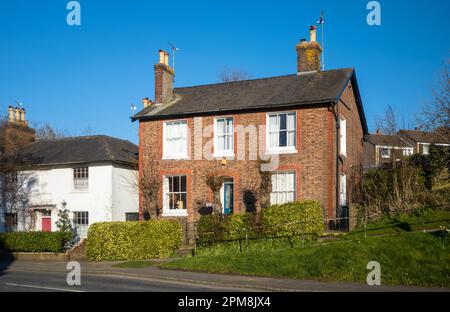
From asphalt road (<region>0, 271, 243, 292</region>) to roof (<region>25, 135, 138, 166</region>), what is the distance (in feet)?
45.5

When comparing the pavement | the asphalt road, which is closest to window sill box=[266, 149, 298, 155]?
the pavement

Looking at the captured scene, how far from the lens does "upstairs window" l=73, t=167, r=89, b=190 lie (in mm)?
31500

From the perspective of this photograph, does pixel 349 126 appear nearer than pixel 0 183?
Yes

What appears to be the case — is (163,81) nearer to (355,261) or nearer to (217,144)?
(217,144)

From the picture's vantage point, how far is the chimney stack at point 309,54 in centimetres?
2752

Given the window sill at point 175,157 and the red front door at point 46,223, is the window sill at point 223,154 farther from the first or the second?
the red front door at point 46,223

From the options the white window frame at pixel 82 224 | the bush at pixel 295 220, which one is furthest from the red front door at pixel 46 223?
the bush at pixel 295 220

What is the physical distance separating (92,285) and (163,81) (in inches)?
690

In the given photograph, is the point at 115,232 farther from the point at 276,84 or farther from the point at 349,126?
the point at 349,126

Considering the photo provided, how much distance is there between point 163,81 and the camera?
3031 centimetres

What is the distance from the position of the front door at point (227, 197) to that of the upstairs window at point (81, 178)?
9.95m

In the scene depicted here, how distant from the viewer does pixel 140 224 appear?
2286 cm
